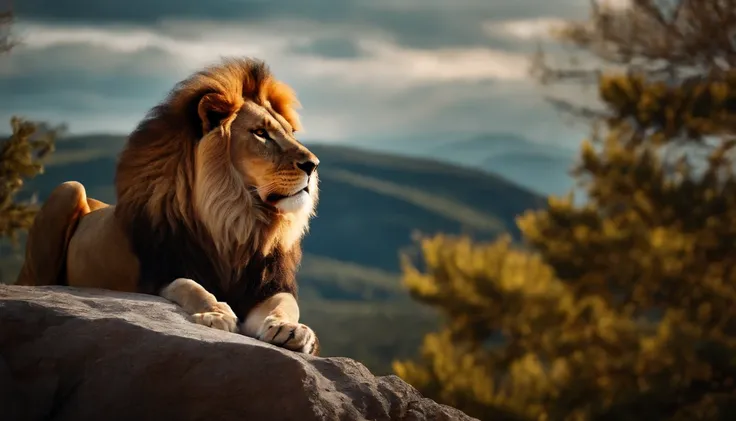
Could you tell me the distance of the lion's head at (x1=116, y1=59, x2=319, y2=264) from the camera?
15.6 feet

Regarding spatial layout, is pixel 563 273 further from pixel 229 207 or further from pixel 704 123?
pixel 229 207

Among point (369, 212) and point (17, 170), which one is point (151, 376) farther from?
point (369, 212)

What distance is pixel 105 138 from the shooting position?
10306cm

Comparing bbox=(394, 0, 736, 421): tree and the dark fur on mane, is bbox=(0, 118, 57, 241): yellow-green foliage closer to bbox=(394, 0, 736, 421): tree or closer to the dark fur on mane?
the dark fur on mane

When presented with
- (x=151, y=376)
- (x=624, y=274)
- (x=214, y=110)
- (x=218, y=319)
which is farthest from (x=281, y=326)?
(x=624, y=274)

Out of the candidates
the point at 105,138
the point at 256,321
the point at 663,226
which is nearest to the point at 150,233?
the point at 256,321

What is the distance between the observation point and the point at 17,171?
11.6m

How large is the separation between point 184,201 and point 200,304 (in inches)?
26.6

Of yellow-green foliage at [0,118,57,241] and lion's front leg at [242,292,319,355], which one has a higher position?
lion's front leg at [242,292,319,355]

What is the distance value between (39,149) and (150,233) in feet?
26.0

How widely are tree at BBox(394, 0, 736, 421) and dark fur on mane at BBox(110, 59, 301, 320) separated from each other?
43.2ft

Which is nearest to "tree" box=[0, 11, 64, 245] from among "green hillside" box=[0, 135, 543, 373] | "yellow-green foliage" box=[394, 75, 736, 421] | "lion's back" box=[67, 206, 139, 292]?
"lion's back" box=[67, 206, 139, 292]

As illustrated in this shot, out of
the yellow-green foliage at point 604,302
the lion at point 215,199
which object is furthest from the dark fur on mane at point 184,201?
the yellow-green foliage at point 604,302

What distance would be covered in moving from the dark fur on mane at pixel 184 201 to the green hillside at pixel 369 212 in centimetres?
7007
